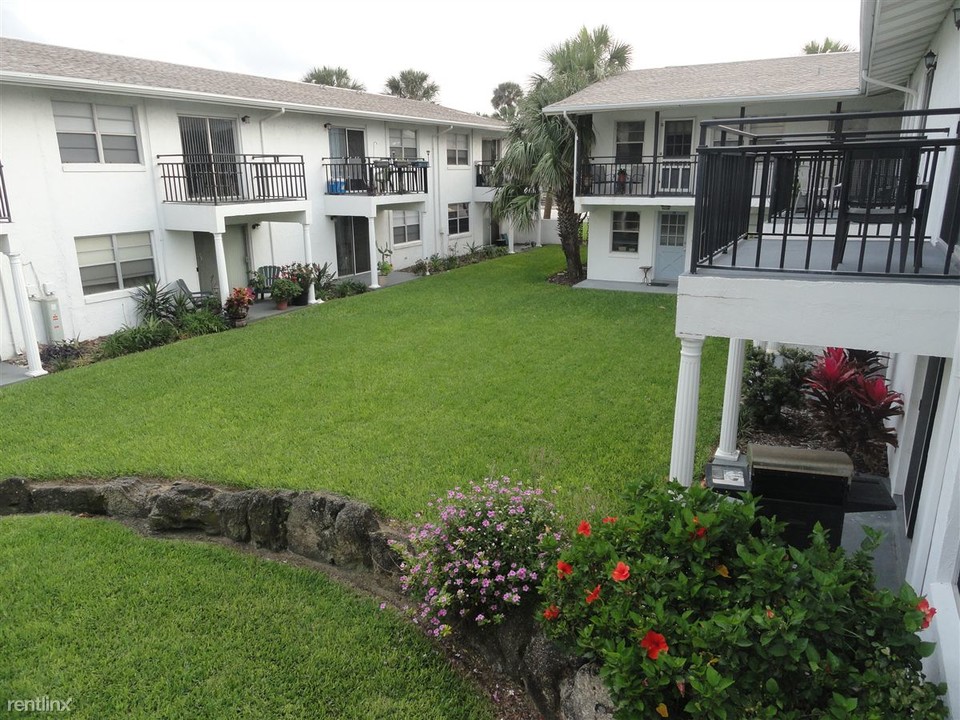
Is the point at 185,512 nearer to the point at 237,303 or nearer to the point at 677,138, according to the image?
the point at 237,303

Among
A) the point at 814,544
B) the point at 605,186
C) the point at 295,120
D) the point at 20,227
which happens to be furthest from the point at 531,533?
the point at 295,120

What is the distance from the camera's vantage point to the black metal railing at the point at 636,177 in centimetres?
1719

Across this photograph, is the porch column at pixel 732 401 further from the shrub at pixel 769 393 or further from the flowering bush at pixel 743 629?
the flowering bush at pixel 743 629

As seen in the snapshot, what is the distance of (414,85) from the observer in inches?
1694

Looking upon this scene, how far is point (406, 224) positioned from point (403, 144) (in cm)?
274

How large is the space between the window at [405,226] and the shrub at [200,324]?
31.6ft

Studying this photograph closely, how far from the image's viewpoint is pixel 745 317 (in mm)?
4270

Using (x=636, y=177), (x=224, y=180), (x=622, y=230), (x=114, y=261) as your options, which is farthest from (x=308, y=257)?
(x=636, y=177)

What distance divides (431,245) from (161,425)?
1699 cm

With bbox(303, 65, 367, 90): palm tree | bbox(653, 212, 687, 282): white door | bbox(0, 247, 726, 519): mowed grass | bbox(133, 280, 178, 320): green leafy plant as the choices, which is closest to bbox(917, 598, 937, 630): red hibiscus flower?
bbox(0, 247, 726, 519): mowed grass

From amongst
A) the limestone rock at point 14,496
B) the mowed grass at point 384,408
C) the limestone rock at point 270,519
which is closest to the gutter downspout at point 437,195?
the mowed grass at point 384,408

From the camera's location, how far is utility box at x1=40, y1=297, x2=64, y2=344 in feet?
40.7

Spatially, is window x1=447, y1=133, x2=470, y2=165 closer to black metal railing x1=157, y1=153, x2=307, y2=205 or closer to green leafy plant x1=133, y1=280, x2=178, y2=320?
black metal railing x1=157, y1=153, x2=307, y2=205

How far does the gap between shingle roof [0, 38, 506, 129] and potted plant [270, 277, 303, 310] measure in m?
4.30
